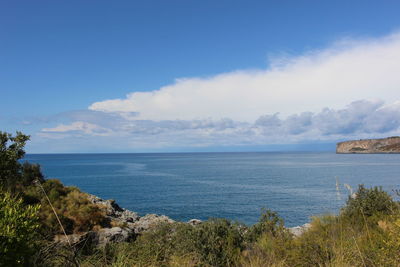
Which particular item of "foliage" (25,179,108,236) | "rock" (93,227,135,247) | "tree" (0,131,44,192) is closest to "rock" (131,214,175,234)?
"rock" (93,227,135,247)

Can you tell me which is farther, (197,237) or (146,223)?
(146,223)

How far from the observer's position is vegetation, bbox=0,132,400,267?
4.19 metres

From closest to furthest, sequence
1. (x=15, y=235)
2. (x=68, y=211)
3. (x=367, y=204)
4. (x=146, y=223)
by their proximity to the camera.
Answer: (x=15, y=235)
(x=367, y=204)
(x=68, y=211)
(x=146, y=223)

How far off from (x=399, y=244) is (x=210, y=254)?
694cm

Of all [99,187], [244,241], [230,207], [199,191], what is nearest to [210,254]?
[244,241]

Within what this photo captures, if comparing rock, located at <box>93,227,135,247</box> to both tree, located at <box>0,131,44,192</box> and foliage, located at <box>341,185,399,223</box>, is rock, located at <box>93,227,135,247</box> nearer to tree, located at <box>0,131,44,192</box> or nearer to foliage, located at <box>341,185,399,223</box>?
tree, located at <box>0,131,44,192</box>

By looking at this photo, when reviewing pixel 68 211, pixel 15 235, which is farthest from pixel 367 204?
pixel 68 211

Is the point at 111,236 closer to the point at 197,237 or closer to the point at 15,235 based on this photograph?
the point at 197,237

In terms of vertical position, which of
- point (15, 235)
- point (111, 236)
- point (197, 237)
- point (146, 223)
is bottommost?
point (146, 223)

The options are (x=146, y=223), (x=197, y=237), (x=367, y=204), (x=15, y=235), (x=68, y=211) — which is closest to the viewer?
(x=15, y=235)

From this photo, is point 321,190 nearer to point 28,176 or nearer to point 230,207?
point 230,207

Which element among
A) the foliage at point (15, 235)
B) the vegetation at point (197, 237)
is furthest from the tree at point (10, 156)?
the foliage at point (15, 235)

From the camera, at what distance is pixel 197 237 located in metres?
12.1

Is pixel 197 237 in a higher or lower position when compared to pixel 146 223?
higher
